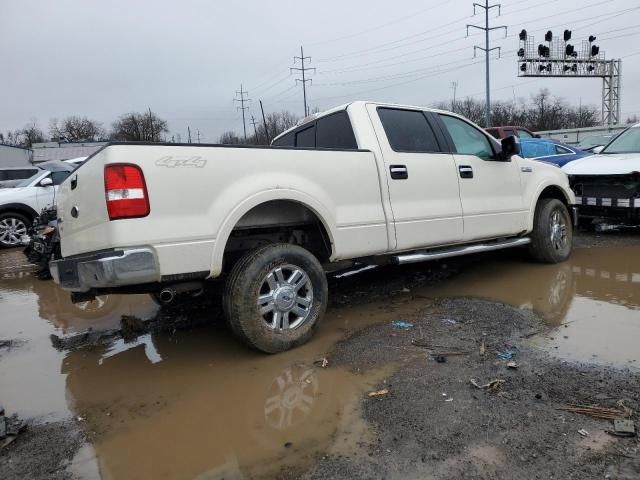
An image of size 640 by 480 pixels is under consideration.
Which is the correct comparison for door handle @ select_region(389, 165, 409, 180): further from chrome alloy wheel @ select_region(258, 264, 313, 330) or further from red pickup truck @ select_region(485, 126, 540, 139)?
red pickup truck @ select_region(485, 126, 540, 139)

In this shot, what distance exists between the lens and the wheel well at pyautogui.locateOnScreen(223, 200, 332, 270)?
3.90 metres

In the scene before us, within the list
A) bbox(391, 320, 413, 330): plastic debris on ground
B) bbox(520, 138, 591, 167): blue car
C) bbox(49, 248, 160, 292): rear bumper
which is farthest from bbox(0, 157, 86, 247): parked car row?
bbox(520, 138, 591, 167): blue car

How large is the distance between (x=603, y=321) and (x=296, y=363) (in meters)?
2.66

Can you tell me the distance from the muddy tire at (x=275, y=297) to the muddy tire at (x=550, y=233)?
11.8 ft

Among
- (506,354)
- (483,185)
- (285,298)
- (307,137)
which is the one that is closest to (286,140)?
(307,137)

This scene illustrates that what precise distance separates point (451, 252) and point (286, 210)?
5.95 ft

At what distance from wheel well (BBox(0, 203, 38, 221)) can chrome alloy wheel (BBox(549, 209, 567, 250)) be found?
34.7ft

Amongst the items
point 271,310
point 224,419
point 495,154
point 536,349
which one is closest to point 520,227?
point 495,154

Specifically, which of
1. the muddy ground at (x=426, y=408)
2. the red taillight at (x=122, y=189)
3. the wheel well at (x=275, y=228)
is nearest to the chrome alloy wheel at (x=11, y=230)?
the muddy ground at (x=426, y=408)

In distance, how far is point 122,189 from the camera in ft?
10.1

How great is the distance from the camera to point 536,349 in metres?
3.58

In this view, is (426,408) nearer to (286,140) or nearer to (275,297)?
(275,297)

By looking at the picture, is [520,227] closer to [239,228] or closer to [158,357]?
[239,228]

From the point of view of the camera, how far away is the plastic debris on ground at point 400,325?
166 inches
